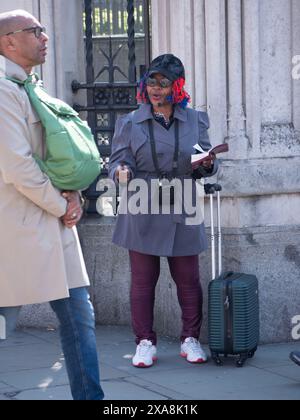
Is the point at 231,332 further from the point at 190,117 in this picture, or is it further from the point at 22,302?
the point at 22,302

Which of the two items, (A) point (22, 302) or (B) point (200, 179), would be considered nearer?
(A) point (22, 302)

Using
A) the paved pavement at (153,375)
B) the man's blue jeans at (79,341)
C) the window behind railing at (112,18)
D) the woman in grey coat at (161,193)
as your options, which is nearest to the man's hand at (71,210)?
the man's blue jeans at (79,341)

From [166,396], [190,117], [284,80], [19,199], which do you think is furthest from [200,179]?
[19,199]

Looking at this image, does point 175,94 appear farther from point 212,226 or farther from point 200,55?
point 212,226

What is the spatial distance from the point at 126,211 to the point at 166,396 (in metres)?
1.32

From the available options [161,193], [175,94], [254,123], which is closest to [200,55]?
[254,123]

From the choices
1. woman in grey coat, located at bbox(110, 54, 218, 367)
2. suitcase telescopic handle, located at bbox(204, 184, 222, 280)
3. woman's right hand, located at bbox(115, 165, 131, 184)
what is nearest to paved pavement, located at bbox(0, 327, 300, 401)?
woman in grey coat, located at bbox(110, 54, 218, 367)

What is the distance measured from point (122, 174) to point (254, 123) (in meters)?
1.25

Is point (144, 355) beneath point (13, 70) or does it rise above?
beneath

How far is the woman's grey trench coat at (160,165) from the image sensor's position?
19.7 feet

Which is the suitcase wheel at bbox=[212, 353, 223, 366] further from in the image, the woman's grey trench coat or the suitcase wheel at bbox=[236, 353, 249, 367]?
the woman's grey trench coat

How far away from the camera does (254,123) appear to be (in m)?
6.57

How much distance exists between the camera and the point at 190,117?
Answer: 6.11 m

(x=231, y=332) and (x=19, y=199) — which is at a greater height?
(x=19, y=199)
